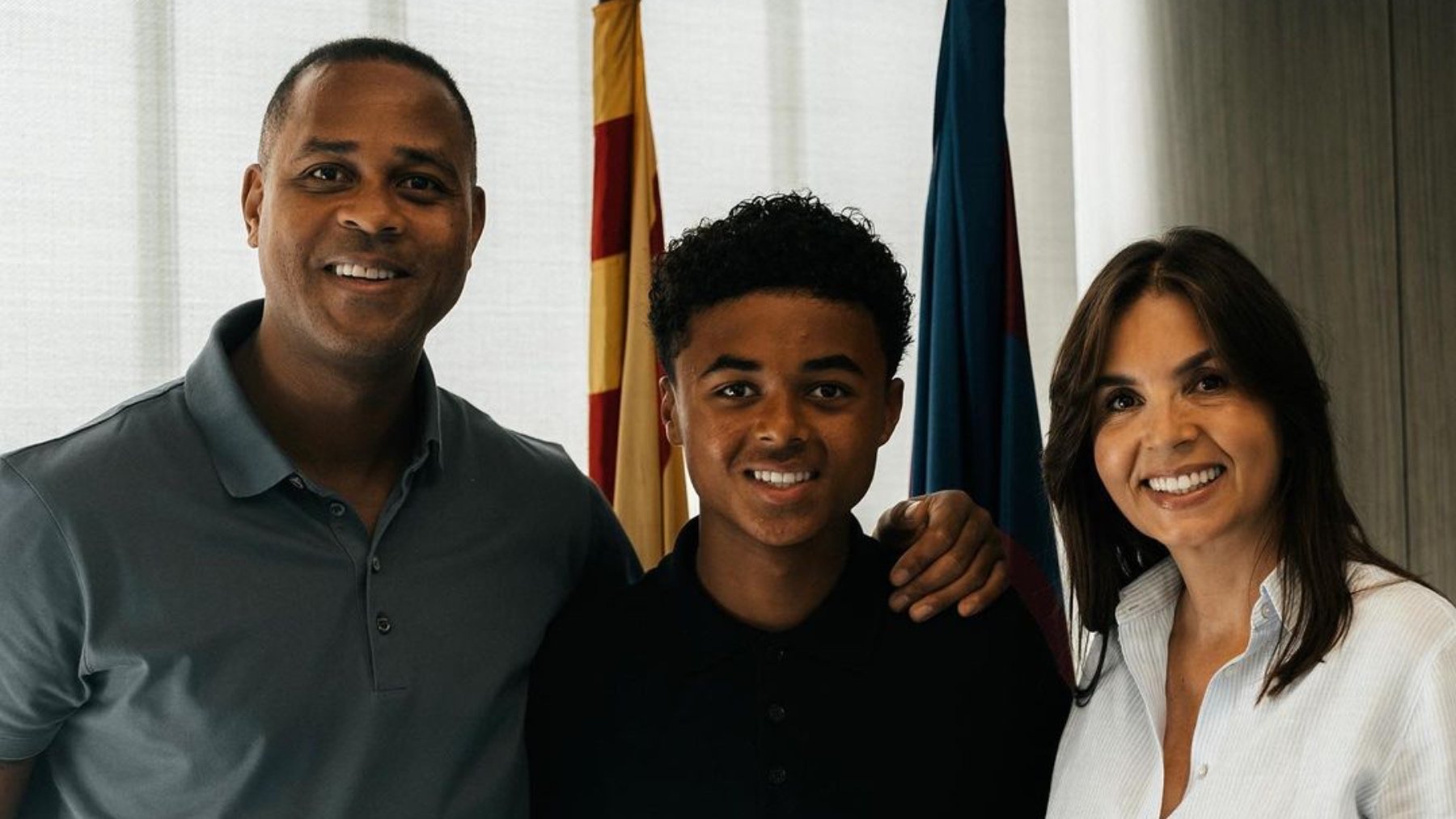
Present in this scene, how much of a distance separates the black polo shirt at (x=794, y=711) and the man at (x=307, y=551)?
2.6 inches

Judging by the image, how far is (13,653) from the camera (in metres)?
1.57

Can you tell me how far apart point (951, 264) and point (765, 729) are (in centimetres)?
118

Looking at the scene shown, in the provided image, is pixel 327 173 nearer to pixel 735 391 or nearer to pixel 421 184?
pixel 421 184

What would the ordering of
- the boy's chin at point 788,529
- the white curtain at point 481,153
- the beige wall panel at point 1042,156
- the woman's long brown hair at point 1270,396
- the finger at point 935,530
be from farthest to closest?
the beige wall panel at point 1042,156 < the white curtain at point 481,153 < the finger at point 935,530 < the boy's chin at point 788,529 < the woman's long brown hair at point 1270,396

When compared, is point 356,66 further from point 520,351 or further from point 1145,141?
point 1145,141

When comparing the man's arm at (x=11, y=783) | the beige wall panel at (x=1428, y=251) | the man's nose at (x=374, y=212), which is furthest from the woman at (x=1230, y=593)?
the beige wall panel at (x=1428, y=251)

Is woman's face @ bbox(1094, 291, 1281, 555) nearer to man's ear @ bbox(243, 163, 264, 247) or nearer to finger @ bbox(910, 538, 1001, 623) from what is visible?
finger @ bbox(910, 538, 1001, 623)

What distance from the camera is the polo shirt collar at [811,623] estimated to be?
1.74 metres

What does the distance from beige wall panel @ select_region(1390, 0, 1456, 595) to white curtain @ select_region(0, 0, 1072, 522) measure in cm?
79

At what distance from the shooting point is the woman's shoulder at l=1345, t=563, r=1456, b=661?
4.59ft

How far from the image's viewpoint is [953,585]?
1812mm

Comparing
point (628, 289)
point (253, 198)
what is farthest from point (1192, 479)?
point (628, 289)

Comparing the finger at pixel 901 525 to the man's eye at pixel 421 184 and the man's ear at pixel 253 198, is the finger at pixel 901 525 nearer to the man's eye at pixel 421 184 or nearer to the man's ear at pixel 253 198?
the man's eye at pixel 421 184


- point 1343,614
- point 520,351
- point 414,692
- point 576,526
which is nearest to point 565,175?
point 520,351
